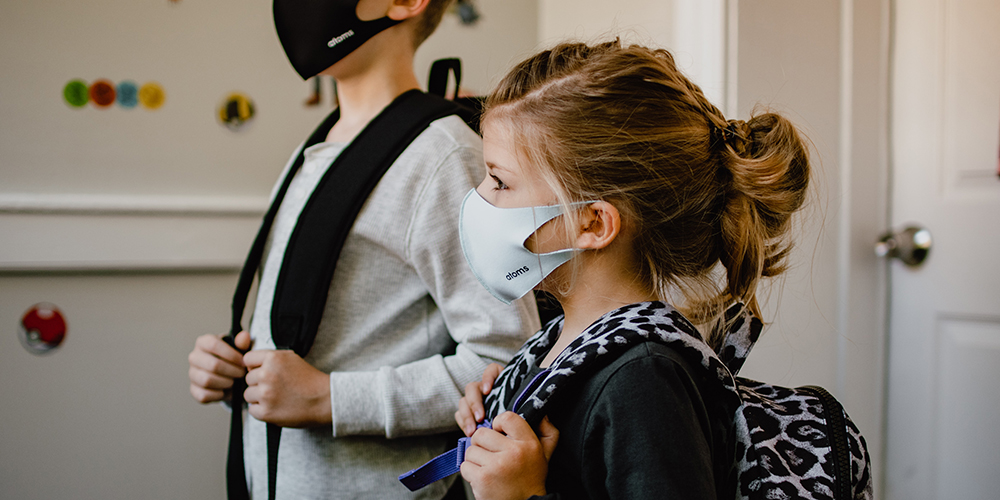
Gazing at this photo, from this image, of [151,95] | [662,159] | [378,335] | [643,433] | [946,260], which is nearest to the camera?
[643,433]

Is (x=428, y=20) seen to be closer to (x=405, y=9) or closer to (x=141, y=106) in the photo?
(x=405, y=9)

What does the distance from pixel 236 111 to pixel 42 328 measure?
0.56m

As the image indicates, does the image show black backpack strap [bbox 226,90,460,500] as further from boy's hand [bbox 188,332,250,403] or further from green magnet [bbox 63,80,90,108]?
green magnet [bbox 63,80,90,108]

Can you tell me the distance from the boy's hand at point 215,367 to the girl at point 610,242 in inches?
12.9

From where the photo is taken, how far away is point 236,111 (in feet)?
4.22

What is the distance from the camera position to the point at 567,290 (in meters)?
0.65

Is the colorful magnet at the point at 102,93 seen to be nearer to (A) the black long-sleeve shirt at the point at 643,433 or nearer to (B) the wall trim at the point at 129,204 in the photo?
(B) the wall trim at the point at 129,204

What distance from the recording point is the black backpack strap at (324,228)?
738mm

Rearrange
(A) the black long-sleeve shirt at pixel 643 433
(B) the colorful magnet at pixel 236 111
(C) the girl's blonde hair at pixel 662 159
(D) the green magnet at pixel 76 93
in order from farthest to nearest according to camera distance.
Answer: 1. (B) the colorful magnet at pixel 236 111
2. (D) the green magnet at pixel 76 93
3. (C) the girl's blonde hair at pixel 662 159
4. (A) the black long-sleeve shirt at pixel 643 433

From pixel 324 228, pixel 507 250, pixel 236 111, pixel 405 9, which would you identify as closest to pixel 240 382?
pixel 324 228

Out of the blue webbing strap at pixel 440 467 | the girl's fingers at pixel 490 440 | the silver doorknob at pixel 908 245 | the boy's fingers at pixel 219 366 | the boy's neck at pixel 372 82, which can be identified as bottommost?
the blue webbing strap at pixel 440 467

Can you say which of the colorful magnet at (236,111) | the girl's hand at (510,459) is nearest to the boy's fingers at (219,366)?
the girl's hand at (510,459)

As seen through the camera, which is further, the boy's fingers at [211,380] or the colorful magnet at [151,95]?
the colorful magnet at [151,95]

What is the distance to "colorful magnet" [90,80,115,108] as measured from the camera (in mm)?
1177
